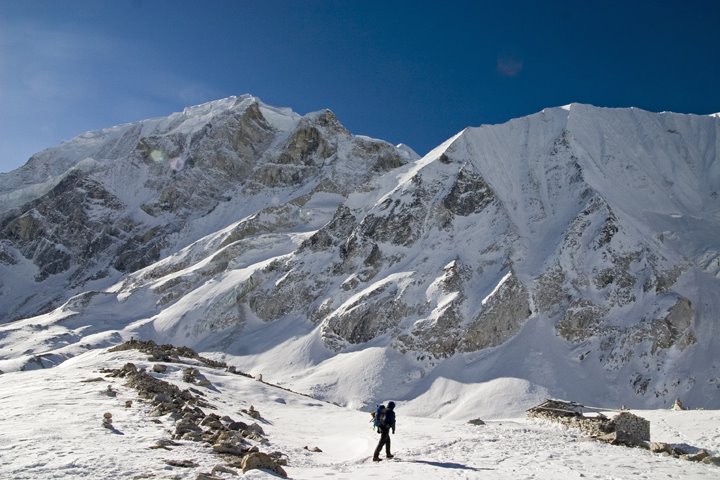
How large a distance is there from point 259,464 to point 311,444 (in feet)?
28.4

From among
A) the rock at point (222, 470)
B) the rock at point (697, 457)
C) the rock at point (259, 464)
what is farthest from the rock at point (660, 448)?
the rock at point (222, 470)

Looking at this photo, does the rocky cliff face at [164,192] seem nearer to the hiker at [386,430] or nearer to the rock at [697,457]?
the hiker at [386,430]

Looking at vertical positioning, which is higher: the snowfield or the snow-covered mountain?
the snow-covered mountain

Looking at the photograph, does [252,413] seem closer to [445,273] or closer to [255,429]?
[255,429]

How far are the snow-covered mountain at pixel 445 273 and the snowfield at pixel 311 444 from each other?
3412 centimetres

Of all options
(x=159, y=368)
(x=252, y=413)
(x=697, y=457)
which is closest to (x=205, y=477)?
(x=697, y=457)

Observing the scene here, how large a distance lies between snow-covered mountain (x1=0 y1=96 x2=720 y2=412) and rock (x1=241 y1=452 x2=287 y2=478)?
149 feet

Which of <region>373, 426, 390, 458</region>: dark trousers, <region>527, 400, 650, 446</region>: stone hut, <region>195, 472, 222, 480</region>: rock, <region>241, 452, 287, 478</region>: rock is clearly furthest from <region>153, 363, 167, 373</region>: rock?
<region>195, 472, 222, 480</region>: rock

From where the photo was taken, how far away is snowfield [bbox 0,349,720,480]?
1393cm

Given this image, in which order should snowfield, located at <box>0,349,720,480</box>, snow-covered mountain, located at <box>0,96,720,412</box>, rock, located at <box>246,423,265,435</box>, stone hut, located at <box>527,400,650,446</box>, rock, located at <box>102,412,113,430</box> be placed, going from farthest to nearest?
snow-covered mountain, located at <box>0,96,720,412</box>
rock, located at <box>246,423,265,435</box>
stone hut, located at <box>527,400,650,446</box>
rock, located at <box>102,412,113,430</box>
snowfield, located at <box>0,349,720,480</box>

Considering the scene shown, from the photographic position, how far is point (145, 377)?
27.2 metres

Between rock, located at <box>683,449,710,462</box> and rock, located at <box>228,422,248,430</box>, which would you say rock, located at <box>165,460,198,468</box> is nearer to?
rock, located at <box>228,422,248,430</box>

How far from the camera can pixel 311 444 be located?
22219 millimetres

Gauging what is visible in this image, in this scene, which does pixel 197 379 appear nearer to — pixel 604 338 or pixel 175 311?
pixel 604 338
